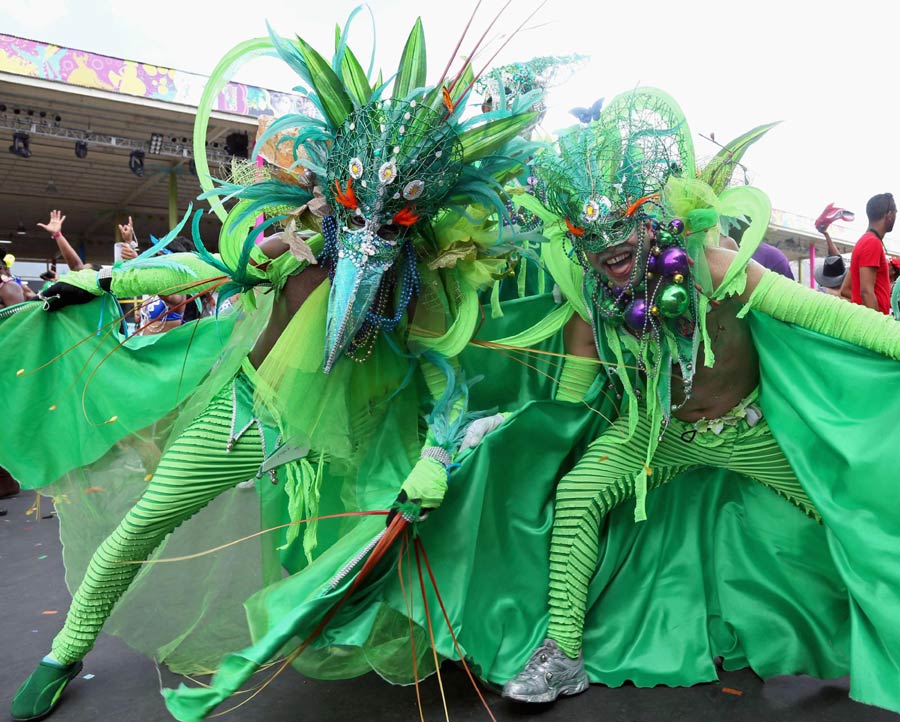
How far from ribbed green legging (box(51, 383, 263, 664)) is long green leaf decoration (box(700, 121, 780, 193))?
4.88 ft

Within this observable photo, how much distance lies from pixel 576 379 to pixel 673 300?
0.45m

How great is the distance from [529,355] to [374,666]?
1.07 metres

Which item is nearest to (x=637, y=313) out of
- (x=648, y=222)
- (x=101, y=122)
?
(x=648, y=222)

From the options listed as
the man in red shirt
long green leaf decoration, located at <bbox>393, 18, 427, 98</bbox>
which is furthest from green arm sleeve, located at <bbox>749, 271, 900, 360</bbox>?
the man in red shirt

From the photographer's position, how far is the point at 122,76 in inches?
305

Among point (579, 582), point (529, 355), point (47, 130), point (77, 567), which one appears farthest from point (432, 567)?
point (47, 130)

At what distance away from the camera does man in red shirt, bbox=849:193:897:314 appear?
3.39 metres

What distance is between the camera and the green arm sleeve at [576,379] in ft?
7.20

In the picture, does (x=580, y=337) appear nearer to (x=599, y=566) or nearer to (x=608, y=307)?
(x=608, y=307)

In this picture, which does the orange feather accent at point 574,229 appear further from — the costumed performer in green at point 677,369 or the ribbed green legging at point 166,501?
the ribbed green legging at point 166,501

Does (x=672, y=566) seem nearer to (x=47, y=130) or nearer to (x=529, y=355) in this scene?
(x=529, y=355)

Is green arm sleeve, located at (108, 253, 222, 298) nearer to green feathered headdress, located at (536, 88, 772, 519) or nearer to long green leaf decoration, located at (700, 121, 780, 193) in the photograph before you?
green feathered headdress, located at (536, 88, 772, 519)

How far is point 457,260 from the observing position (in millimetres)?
2006

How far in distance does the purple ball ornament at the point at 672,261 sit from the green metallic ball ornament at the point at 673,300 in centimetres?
4
